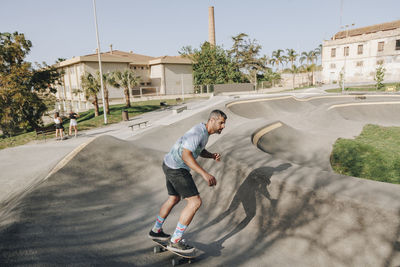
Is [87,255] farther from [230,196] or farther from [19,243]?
[230,196]

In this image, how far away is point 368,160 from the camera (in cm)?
844

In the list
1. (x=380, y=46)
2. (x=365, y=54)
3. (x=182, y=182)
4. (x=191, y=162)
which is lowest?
(x=182, y=182)

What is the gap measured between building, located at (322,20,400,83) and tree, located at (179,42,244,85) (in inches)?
884

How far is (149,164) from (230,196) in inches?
110

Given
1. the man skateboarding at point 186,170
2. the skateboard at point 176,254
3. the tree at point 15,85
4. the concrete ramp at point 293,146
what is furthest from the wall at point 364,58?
the skateboard at point 176,254

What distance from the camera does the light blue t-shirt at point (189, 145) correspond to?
3.10 meters

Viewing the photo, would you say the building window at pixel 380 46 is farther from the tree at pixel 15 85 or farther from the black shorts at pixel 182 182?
the black shorts at pixel 182 182

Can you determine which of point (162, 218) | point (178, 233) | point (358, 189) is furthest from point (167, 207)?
point (358, 189)

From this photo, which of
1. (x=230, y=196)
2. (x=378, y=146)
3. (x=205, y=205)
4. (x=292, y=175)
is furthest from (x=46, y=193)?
(x=378, y=146)

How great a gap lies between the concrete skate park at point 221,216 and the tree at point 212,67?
49108 millimetres

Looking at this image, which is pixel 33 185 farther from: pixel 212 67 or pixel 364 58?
pixel 364 58

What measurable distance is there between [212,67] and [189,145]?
176 feet

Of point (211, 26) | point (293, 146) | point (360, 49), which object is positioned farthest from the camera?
point (211, 26)

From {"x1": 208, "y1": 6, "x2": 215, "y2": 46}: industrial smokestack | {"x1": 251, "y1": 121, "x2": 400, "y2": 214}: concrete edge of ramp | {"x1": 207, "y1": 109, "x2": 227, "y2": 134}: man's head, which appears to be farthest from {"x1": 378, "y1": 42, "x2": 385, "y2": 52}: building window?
{"x1": 207, "y1": 109, "x2": 227, "y2": 134}: man's head
